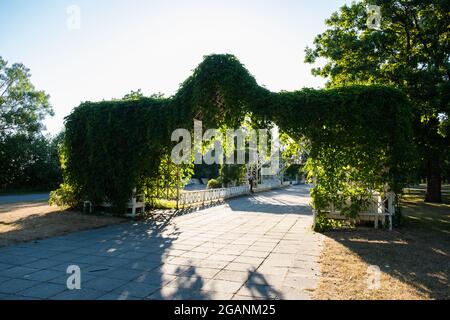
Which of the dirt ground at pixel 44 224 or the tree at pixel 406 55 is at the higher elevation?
the tree at pixel 406 55

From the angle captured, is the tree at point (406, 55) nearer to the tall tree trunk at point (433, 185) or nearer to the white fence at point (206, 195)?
the tall tree trunk at point (433, 185)

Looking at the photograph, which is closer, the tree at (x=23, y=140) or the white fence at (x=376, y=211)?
the white fence at (x=376, y=211)

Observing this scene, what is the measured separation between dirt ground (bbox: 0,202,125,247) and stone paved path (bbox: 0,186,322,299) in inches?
24.2

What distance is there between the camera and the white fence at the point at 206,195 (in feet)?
54.2

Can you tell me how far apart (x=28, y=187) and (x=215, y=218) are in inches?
1132

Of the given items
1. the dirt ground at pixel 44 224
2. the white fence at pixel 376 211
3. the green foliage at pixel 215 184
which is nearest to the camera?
the dirt ground at pixel 44 224

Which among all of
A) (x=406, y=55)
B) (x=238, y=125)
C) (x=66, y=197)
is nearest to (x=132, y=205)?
(x=66, y=197)

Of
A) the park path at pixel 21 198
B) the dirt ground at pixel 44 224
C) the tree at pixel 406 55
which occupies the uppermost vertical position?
the tree at pixel 406 55

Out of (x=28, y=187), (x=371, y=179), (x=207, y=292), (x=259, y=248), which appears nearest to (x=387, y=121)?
(x=371, y=179)

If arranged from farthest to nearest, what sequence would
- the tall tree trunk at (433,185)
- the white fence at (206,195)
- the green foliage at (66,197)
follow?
the tall tree trunk at (433,185)
the white fence at (206,195)
the green foliage at (66,197)

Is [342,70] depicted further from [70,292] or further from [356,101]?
[70,292]

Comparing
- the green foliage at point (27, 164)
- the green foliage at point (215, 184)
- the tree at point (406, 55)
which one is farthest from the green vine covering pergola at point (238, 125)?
the green foliage at point (27, 164)

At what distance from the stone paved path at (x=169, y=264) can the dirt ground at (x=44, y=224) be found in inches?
24.2

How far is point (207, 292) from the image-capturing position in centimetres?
459
